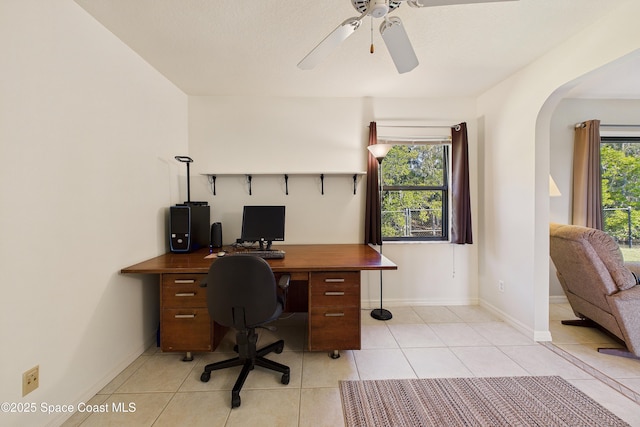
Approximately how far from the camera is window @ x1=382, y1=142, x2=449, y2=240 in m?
3.07

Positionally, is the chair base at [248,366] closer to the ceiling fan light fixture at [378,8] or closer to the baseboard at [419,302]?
the baseboard at [419,302]

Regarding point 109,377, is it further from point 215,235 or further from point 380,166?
point 380,166

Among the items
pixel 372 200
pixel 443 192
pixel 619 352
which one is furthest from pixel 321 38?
pixel 619 352

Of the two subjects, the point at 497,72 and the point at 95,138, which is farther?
the point at 497,72

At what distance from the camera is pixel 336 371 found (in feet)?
6.21

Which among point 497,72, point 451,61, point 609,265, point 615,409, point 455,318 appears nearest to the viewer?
point 615,409

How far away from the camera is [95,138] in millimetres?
1677

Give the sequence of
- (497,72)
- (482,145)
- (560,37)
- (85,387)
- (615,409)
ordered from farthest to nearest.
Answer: (482,145) < (497,72) < (560,37) < (85,387) < (615,409)

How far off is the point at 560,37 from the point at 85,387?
4091 mm

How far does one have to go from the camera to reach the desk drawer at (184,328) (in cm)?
195

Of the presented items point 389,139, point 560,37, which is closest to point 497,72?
point 560,37

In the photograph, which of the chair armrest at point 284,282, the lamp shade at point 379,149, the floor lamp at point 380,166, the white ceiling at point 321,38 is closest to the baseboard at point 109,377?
the chair armrest at point 284,282

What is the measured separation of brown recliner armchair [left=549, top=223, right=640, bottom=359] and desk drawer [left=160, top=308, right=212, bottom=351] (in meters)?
3.05

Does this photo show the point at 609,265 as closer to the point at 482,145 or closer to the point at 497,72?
the point at 482,145
